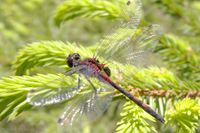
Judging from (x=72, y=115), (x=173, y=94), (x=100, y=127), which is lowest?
(x=100, y=127)

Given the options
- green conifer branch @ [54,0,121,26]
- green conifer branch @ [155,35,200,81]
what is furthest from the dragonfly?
green conifer branch @ [155,35,200,81]

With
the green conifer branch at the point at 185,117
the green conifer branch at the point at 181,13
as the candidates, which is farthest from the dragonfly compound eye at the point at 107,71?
the green conifer branch at the point at 181,13

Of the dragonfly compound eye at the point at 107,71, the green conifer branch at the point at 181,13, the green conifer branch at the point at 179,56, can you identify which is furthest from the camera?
the green conifer branch at the point at 181,13

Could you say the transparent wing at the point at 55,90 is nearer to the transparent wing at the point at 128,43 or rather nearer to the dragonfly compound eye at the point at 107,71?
the dragonfly compound eye at the point at 107,71

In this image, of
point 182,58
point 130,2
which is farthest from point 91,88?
point 182,58

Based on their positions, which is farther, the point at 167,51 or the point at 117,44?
the point at 167,51

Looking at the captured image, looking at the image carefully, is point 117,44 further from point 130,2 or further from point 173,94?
point 173,94

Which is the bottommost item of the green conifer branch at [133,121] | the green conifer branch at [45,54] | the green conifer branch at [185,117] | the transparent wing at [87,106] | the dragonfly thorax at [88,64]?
the green conifer branch at [185,117]

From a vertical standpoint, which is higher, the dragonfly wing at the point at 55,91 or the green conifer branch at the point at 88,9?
the green conifer branch at the point at 88,9
